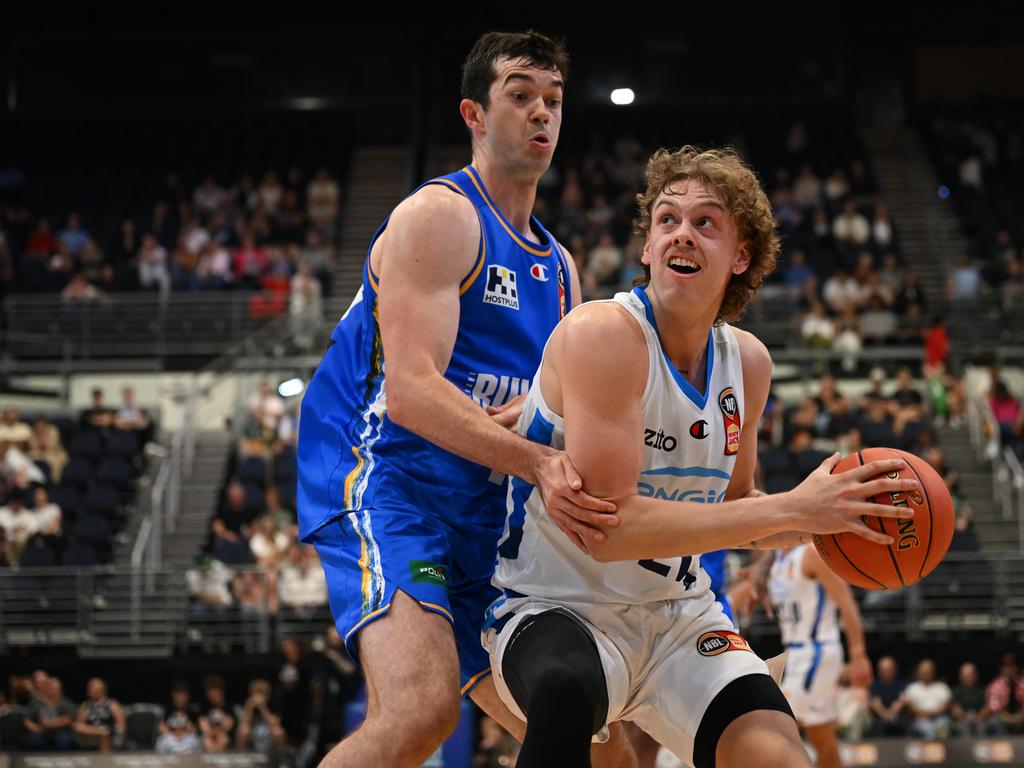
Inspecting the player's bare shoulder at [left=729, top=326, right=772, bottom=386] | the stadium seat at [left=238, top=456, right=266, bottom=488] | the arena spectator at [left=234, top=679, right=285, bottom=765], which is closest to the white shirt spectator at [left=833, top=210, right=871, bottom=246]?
the stadium seat at [left=238, top=456, right=266, bottom=488]

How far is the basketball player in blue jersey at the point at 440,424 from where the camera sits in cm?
391

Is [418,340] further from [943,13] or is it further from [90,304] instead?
[943,13]

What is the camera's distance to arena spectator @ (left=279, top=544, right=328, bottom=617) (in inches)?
571

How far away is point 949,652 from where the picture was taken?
14.1 meters

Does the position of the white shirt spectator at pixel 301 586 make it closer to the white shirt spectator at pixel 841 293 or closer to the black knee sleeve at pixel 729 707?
the white shirt spectator at pixel 841 293

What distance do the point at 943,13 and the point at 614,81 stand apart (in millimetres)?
7007

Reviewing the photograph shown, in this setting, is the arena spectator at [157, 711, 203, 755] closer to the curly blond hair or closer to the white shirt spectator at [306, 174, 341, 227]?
the curly blond hair

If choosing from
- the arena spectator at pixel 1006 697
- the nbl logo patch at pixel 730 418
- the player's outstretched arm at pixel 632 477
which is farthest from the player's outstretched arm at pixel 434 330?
the arena spectator at pixel 1006 697

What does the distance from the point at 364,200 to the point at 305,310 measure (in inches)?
269

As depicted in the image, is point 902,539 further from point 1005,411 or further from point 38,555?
point 1005,411

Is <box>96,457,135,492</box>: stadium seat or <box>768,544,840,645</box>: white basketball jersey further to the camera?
<box>96,457,135,492</box>: stadium seat

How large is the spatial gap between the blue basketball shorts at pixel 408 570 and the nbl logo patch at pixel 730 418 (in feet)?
2.78

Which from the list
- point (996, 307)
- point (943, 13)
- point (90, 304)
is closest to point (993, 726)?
point (996, 307)

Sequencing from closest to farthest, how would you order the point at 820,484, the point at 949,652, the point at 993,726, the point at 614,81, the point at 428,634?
the point at 820,484 < the point at 428,634 < the point at 993,726 < the point at 949,652 < the point at 614,81
